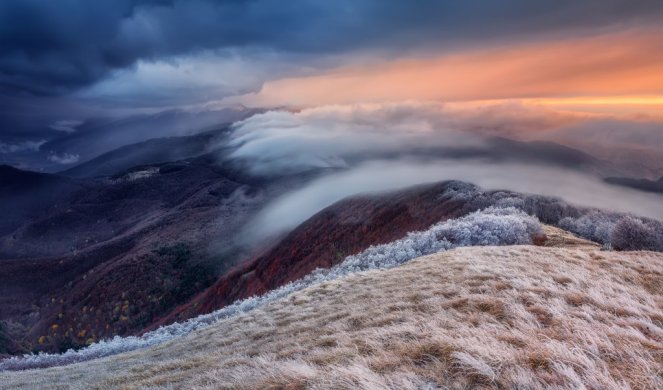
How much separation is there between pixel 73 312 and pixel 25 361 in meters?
79.4

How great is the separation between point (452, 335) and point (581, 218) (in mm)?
30138

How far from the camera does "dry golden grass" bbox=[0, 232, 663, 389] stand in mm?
6449

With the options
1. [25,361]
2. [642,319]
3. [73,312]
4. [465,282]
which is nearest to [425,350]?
[642,319]

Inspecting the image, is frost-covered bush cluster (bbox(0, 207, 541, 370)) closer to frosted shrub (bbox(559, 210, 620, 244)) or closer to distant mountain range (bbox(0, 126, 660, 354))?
frosted shrub (bbox(559, 210, 620, 244))

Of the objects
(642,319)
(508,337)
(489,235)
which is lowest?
(489,235)

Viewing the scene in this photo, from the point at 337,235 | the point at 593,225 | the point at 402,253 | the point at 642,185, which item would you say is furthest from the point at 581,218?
the point at 642,185

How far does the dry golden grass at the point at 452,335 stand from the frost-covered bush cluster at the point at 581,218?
6263mm

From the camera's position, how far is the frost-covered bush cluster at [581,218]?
80.3 ft

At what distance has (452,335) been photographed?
8.27 metres

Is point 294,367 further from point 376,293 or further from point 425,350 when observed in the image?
point 376,293

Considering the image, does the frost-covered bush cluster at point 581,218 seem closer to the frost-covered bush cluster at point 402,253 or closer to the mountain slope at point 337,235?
the mountain slope at point 337,235

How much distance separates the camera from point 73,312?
95125 mm

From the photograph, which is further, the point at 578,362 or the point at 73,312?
the point at 73,312

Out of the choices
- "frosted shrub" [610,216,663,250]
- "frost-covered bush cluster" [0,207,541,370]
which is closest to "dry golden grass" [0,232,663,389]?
"frosted shrub" [610,216,663,250]
